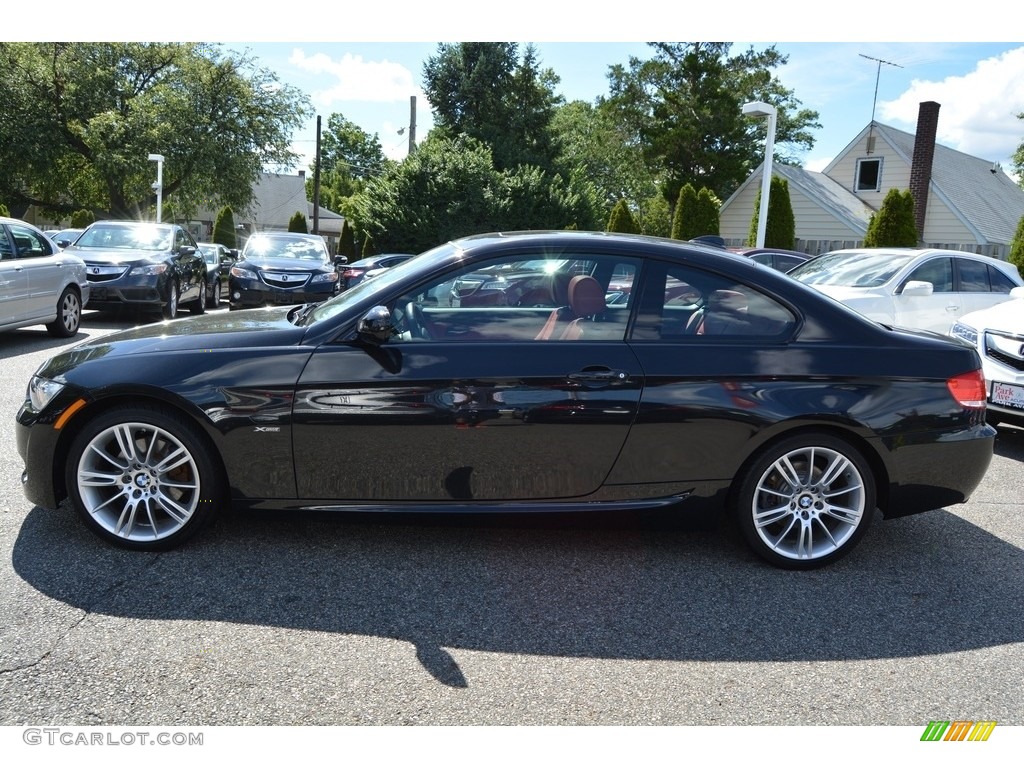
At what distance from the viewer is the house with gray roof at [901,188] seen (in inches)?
1070

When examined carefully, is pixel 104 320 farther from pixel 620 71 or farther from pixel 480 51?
pixel 620 71

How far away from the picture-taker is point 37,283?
10094mm

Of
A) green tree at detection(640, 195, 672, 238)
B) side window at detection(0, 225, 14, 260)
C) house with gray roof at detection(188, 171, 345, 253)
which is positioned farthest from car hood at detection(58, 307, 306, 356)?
house with gray roof at detection(188, 171, 345, 253)

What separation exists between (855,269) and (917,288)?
1.02 metres

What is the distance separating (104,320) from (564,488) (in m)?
12.1

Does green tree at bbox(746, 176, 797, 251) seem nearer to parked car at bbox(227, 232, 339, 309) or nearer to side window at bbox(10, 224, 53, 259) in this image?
parked car at bbox(227, 232, 339, 309)

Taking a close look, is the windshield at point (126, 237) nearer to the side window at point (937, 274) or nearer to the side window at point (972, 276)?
the side window at point (937, 274)

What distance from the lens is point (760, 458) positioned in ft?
13.0

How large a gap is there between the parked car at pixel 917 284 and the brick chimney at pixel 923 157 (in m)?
18.2

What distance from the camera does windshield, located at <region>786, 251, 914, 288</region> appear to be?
9.84 metres

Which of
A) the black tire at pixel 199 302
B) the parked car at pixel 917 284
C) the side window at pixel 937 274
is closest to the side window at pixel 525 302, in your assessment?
the parked car at pixel 917 284

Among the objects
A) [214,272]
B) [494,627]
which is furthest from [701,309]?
[214,272]

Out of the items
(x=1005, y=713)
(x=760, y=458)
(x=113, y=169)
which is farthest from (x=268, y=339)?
(x=113, y=169)

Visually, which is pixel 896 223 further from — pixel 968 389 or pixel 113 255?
pixel 968 389
